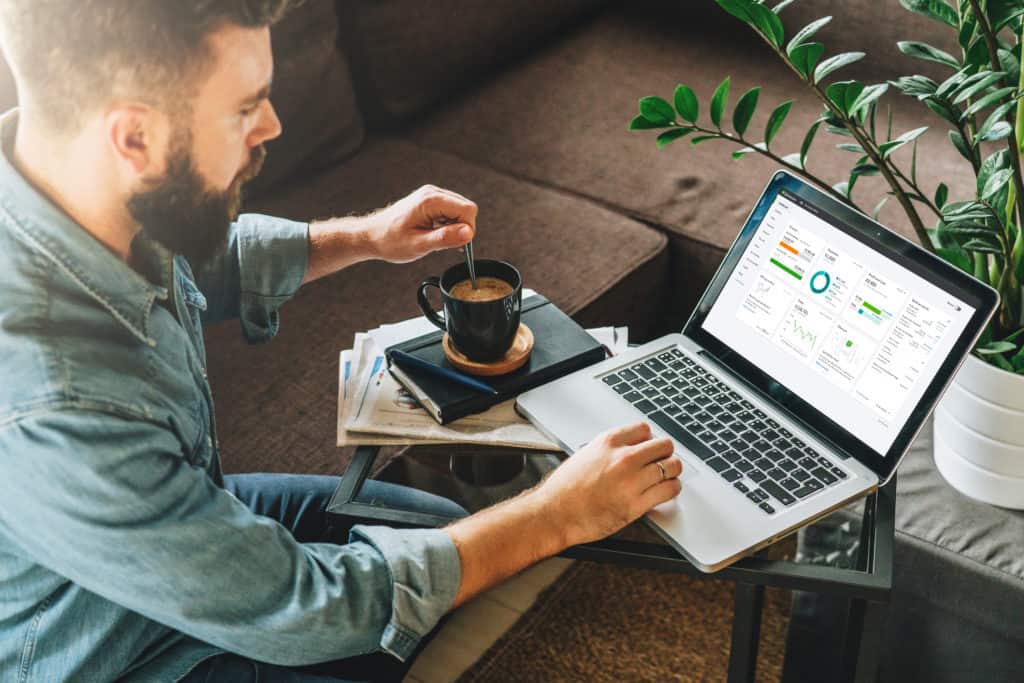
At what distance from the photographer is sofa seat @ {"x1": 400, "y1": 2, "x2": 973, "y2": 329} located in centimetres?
172

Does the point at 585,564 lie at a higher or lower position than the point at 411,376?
lower

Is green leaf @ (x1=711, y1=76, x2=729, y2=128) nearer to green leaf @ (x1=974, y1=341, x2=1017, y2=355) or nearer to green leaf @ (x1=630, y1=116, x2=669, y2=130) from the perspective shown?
green leaf @ (x1=630, y1=116, x2=669, y2=130)

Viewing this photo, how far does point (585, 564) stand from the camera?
168 centimetres

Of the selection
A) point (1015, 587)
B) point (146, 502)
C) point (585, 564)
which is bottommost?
point (585, 564)

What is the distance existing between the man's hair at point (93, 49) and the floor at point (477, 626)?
0.99 metres

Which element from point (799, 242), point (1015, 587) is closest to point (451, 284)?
point (799, 242)

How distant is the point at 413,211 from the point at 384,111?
87cm

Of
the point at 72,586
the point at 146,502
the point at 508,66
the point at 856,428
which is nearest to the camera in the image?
the point at 146,502

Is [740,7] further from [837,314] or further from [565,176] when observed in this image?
[565,176]

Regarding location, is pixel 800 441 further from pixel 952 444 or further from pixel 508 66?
pixel 508 66

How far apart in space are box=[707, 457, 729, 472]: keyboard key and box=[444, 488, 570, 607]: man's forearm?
0.56ft

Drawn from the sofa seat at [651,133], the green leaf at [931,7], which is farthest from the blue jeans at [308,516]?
the sofa seat at [651,133]

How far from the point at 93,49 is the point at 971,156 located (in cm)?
84

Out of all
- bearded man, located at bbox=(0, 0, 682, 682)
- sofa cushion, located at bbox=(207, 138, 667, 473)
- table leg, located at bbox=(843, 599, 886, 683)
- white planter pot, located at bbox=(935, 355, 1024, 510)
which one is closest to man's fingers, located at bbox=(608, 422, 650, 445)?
bearded man, located at bbox=(0, 0, 682, 682)
